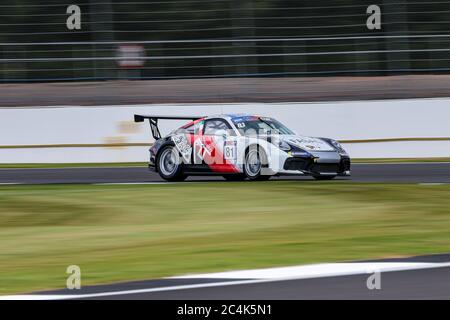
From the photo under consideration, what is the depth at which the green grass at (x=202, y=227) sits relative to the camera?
23.7ft

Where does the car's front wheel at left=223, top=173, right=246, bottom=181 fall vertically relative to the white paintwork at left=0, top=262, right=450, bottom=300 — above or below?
Result: above

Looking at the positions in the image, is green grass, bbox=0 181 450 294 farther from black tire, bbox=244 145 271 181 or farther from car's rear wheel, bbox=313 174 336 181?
black tire, bbox=244 145 271 181

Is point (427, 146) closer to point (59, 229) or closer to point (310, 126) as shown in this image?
point (310, 126)

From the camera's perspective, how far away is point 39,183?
13664 millimetres

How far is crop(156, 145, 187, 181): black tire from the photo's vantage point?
13.7m

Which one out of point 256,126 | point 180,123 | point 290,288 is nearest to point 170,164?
point 256,126

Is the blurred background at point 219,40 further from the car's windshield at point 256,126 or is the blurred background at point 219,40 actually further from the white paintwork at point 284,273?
the white paintwork at point 284,273

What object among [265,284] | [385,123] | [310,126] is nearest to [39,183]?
[310,126]

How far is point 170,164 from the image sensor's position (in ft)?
45.4

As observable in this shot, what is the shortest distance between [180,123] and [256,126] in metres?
4.09

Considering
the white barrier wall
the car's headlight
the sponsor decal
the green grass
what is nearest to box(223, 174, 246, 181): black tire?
the green grass

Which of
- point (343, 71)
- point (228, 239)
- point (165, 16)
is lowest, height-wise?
point (228, 239)

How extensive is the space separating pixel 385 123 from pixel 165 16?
16.9ft

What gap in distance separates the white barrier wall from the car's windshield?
327 cm
